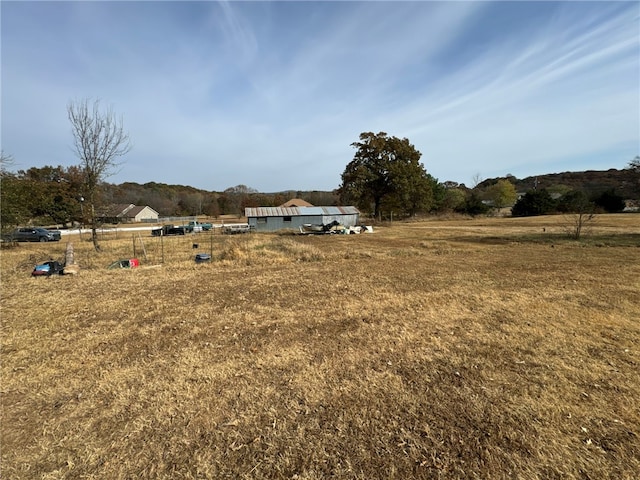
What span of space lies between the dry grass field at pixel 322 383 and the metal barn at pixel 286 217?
25.3 m

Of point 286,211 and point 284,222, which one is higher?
point 286,211

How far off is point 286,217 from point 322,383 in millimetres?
29735

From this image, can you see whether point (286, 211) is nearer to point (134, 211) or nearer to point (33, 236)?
point (33, 236)

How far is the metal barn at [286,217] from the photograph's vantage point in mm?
31953

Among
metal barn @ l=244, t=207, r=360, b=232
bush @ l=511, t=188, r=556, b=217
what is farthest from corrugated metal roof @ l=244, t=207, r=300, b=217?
bush @ l=511, t=188, r=556, b=217

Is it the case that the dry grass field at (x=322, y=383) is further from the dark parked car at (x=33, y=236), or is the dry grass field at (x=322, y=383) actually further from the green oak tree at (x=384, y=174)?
the green oak tree at (x=384, y=174)

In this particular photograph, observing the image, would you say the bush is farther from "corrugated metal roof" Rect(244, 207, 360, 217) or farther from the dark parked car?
the dark parked car

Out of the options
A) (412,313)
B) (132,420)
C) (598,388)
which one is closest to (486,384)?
(598,388)

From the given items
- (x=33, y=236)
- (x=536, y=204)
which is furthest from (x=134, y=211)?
(x=536, y=204)

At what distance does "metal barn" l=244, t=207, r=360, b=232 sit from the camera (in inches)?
1258

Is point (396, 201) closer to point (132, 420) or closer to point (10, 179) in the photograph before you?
point (10, 179)

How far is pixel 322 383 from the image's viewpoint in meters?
3.27

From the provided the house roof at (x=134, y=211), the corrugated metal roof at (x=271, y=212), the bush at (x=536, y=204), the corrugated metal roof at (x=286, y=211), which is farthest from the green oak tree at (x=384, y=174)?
the house roof at (x=134, y=211)

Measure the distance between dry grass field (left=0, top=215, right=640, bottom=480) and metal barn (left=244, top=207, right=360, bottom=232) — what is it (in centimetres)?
2532
